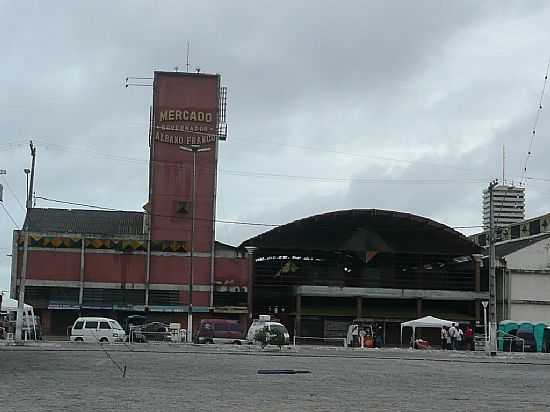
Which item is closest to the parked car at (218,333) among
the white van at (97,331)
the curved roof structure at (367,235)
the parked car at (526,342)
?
the white van at (97,331)

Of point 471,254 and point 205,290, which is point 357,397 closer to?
point 205,290

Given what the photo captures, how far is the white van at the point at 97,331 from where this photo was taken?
50.8 m

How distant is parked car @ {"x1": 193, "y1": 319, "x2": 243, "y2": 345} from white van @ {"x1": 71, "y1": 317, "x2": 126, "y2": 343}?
4.34 meters

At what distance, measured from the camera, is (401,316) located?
6919 cm

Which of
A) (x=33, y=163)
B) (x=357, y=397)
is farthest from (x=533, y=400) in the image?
(x=33, y=163)

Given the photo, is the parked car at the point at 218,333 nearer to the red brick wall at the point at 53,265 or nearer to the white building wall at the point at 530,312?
the red brick wall at the point at 53,265

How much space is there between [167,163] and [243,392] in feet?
161

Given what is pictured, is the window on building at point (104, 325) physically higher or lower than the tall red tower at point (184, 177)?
lower

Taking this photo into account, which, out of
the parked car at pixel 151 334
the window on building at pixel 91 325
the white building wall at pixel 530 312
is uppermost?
the white building wall at pixel 530 312

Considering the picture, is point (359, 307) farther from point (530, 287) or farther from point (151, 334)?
point (151, 334)

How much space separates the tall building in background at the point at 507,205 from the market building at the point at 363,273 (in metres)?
5.09

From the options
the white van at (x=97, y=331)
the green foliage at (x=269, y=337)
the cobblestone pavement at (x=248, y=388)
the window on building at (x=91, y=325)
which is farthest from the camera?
the window on building at (x=91, y=325)

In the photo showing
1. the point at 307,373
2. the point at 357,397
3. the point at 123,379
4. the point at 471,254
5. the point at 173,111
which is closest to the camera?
the point at 357,397

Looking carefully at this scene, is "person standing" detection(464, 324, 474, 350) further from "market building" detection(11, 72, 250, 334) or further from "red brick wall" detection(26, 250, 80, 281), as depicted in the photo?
"red brick wall" detection(26, 250, 80, 281)
